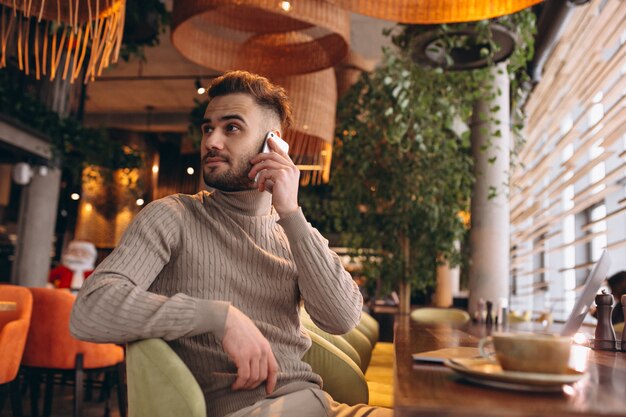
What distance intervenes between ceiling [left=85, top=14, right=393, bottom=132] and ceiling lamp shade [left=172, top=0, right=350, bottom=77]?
4.41 m

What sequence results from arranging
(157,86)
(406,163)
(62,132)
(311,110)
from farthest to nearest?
(157,86) < (62,132) < (406,163) < (311,110)

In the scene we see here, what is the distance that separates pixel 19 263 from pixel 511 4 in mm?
7716

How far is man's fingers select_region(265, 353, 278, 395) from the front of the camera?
4.59ft

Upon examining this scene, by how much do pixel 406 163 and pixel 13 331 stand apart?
3690 millimetres

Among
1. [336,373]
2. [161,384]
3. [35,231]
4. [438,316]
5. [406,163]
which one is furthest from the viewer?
[35,231]

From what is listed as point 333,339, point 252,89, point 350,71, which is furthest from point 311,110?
point 252,89

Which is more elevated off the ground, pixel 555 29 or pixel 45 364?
pixel 555 29

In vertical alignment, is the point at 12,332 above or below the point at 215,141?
below

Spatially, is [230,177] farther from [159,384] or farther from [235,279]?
[159,384]

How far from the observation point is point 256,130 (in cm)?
172

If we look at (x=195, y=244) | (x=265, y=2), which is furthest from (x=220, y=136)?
(x=265, y=2)

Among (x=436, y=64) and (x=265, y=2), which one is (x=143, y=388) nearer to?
(x=265, y=2)

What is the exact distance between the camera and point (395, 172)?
225 inches

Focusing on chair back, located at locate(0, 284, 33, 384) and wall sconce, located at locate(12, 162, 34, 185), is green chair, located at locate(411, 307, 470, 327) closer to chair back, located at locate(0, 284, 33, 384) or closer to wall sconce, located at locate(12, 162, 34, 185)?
chair back, located at locate(0, 284, 33, 384)
